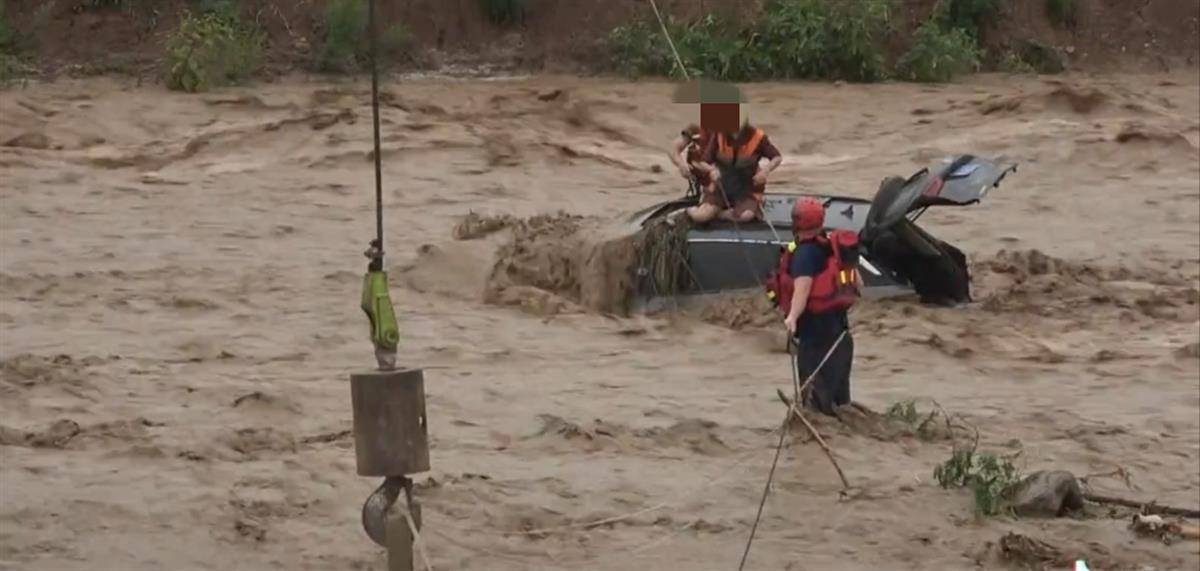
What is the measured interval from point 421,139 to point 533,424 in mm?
9129

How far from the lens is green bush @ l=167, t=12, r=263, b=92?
21.1 m

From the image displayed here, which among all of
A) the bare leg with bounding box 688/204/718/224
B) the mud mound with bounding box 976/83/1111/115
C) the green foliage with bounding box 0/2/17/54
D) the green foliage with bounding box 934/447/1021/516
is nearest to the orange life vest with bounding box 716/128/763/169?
the bare leg with bounding box 688/204/718/224

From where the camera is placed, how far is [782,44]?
23.0m

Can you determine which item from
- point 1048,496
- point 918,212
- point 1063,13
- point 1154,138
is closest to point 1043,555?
point 1048,496

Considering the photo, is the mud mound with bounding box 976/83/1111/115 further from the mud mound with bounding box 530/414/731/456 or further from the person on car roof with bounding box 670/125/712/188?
the mud mound with bounding box 530/414/731/456

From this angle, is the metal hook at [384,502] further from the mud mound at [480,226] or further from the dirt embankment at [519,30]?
the dirt embankment at [519,30]

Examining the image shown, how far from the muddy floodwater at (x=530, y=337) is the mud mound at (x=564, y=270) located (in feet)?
0.19

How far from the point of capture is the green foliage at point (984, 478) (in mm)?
9047

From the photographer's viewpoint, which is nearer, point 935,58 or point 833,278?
point 833,278

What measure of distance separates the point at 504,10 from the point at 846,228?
42.1ft

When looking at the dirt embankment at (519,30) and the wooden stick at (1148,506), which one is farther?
the dirt embankment at (519,30)

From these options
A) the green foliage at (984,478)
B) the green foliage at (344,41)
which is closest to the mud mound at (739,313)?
the green foliage at (984,478)

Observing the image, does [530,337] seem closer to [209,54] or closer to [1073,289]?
[1073,289]

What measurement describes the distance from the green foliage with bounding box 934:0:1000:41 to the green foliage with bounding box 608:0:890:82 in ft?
4.63
